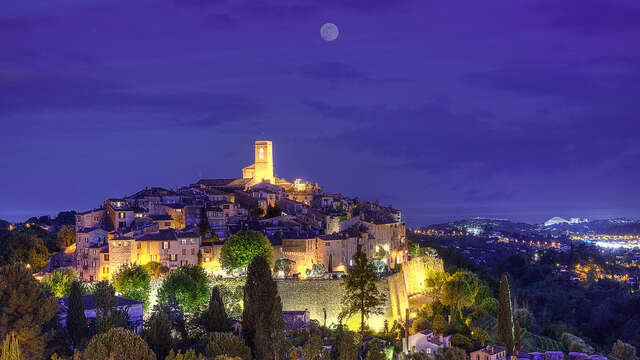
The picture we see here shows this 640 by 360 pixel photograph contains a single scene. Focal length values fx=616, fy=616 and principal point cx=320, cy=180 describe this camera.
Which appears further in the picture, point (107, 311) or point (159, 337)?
point (107, 311)

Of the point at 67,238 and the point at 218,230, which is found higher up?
the point at 218,230

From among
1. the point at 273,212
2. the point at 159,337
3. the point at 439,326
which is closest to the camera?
the point at 159,337

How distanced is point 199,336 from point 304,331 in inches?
211

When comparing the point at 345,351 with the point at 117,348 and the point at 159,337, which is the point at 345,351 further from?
the point at 117,348

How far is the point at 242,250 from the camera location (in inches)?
1423

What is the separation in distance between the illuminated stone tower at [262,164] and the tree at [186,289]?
29430 mm

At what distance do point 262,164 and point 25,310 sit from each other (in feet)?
135

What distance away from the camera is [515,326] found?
38.2 meters

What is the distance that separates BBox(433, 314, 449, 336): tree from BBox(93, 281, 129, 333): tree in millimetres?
16311

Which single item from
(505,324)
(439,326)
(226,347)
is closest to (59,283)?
(226,347)

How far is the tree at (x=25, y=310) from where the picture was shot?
22.1 metres

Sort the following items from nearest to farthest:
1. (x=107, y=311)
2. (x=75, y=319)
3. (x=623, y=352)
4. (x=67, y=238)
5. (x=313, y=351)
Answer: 1. (x=313, y=351)
2. (x=75, y=319)
3. (x=107, y=311)
4. (x=623, y=352)
5. (x=67, y=238)

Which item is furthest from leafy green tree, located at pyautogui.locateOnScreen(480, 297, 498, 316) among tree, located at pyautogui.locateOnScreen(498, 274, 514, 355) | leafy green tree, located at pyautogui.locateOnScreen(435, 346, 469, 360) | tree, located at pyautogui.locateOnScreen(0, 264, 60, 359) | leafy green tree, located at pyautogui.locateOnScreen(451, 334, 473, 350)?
tree, located at pyautogui.locateOnScreen(0, 264, 60, 359)

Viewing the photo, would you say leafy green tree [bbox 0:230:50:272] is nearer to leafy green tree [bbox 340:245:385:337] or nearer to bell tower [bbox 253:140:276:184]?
leafy green tree [bbox 340:245:385:337]
